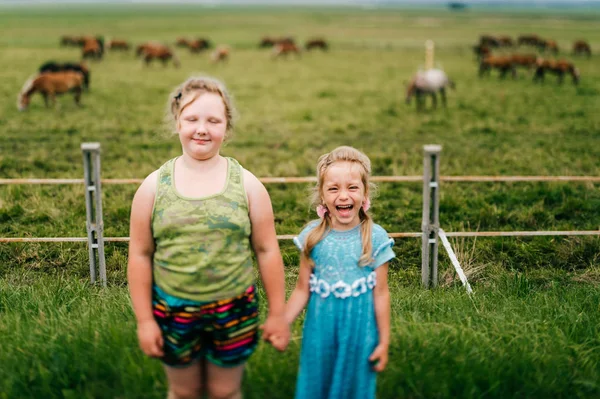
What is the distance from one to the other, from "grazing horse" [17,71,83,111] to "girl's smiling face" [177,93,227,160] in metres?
11.8

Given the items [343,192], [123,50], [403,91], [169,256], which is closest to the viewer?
[169,256]

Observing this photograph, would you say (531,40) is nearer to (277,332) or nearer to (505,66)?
(505,66)

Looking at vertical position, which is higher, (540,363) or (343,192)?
(343,192)

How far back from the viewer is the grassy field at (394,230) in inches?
105

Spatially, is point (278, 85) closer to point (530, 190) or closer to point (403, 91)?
point (403, 91)

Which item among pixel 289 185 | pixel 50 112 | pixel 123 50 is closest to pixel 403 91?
pixel 50 112

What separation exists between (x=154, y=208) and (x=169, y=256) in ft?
0.58

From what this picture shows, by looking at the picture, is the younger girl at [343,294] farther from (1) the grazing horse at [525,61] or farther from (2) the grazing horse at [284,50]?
(2) the grazing horse at [284,50]

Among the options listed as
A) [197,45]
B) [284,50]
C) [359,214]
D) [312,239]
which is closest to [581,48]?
[284,50]

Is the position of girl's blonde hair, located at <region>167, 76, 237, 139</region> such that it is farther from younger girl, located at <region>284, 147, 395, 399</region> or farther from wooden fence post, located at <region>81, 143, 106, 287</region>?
wooden fence post, located at <region>81, 143, 106, 287</region>

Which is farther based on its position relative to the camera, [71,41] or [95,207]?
[71,41]

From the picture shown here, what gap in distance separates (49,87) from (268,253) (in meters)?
12.7

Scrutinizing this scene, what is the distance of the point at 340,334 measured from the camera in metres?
2.21

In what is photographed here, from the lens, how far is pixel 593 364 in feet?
9.18
